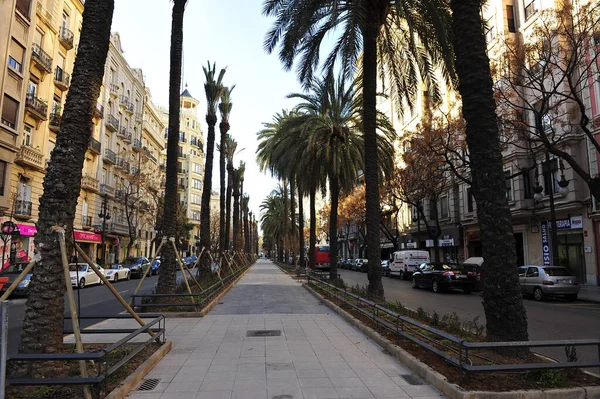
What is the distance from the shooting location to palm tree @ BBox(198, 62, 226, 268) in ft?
66.3

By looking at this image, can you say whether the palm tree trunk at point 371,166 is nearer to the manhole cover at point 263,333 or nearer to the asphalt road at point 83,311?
the manhole cover at point 263,333

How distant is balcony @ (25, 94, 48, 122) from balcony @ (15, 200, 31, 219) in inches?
249

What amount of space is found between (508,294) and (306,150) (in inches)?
644

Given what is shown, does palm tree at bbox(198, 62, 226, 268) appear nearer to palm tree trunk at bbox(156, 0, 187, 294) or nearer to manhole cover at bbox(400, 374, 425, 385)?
palm tree trunk at bbox(156, 0, 187, 294)

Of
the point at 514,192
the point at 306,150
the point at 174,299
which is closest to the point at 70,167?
the point at 174,299

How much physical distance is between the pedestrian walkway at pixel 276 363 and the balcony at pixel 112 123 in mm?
37788

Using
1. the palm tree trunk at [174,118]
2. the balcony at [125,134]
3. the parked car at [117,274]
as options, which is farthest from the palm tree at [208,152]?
the balcony at [125,134]

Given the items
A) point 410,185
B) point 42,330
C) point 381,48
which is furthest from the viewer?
point 410,185

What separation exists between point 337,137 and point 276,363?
16.8 metres

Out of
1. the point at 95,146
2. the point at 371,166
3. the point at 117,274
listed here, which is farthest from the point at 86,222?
the point at 371,166

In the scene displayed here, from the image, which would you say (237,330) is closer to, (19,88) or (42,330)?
(42,330)

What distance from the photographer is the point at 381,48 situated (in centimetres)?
1567

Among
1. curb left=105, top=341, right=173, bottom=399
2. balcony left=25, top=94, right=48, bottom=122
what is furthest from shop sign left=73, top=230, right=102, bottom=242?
curb left=105, top=341, right=173, bottom=399

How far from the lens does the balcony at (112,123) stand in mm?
43694
